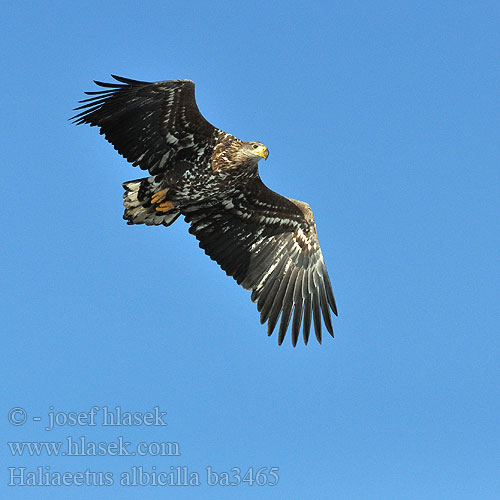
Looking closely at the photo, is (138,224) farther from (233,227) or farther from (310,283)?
(310,283)

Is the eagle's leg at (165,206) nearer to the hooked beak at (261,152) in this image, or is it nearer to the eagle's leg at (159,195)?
the eagle's leg at (159,195)

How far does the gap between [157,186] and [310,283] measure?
3.56m

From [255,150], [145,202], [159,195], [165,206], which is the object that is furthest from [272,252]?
[145,202]

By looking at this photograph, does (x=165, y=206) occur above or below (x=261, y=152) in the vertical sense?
below

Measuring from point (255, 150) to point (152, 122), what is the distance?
1768 millimetres

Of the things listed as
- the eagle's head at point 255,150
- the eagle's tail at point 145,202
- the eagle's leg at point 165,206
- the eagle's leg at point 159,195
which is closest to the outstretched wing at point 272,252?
the eagle's leg at point 165,206

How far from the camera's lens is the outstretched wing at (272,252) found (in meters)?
15.6

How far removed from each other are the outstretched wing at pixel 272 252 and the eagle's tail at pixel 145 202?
1.01 m

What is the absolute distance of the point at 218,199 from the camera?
594 inches

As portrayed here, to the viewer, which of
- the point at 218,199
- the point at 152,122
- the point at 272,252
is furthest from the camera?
the point at 272,252

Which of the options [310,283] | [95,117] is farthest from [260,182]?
[95,117]

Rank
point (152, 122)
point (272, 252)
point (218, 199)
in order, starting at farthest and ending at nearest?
point (272, 252) → point (218, 199) → point (152, 122)

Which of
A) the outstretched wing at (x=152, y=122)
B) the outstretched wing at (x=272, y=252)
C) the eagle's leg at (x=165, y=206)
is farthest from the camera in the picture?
the outstretched wing at (x=272, y=252)

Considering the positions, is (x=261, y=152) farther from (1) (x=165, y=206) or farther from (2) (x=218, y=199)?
(1) (x=165, y=206)
